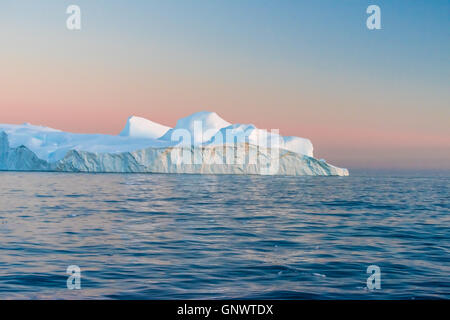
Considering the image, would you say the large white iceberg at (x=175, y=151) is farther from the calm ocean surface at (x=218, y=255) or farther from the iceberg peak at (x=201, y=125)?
the calm ocean surface at (x=218, y=255)

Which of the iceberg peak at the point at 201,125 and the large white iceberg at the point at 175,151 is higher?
the iceberg peak at the point at 201,125

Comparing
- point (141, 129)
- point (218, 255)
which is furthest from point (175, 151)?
point (218, 255)

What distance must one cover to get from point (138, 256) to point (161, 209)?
39.5 ft

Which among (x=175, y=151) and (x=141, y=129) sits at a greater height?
(x=141, y=129)

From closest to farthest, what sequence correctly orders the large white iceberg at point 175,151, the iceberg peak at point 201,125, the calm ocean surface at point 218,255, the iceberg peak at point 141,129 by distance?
the calm ocean surface at point 218,255 → the large white iceberg at point 175,151 → the iceberg peak at point 201,125 → the iceberg peak at point 141,129

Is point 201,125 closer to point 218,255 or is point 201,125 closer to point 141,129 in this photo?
point 141,129

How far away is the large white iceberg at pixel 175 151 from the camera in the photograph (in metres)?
74.2

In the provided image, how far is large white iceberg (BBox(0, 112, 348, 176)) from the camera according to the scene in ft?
244

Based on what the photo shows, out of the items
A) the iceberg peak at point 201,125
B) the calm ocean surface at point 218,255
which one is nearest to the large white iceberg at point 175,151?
the iceberg peak at point 201,125

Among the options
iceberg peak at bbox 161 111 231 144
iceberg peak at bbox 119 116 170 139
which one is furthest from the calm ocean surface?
iceberg peak at bbox 119 116 170 139

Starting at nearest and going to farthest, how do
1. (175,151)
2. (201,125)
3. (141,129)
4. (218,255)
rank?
1. (218,255)
2. (175,151)
3. (201,125)
4. (141,129)

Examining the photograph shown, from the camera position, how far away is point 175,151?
246ft
